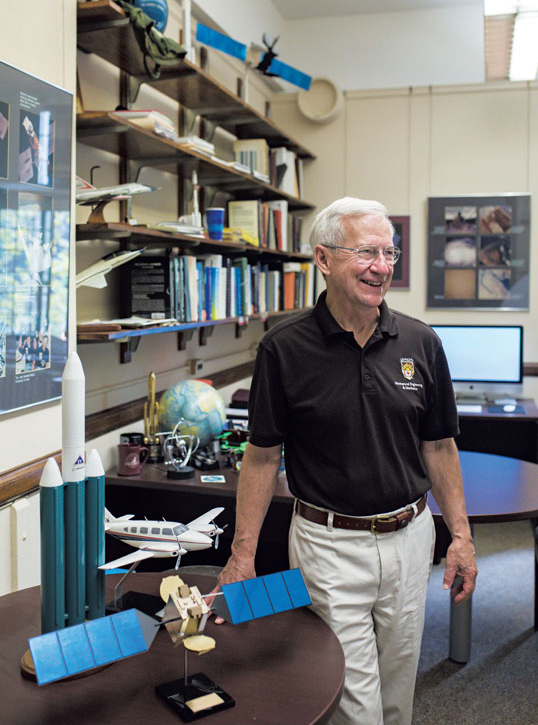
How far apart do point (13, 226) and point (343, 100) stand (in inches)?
144

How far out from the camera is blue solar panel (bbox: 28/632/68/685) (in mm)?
1091

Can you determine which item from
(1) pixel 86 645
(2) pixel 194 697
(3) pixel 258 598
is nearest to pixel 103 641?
(1) pixel 86 645

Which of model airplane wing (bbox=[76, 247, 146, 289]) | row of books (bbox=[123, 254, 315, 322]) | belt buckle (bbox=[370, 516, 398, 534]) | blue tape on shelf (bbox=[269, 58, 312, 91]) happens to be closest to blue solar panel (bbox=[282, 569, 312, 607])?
belt buckle (bbox=[370, 516, 398, 534])

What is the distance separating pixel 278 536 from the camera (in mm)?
2461

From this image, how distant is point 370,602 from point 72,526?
79 cm

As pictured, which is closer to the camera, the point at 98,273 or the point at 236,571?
the point at 236,571

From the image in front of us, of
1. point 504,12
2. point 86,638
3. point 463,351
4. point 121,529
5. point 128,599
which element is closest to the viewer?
point 86,638

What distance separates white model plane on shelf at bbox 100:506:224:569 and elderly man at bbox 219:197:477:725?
11cm

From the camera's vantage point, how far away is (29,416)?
2.06 metres

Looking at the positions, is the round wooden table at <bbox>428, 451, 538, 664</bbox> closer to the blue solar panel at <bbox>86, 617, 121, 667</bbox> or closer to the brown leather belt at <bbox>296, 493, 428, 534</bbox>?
the brown leather belt at <bbox>296, 493, 428, 534</bbox>

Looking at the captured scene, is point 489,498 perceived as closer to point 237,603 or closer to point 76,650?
point 237,603

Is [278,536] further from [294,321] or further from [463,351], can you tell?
[463,351]

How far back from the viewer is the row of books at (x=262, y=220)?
3932 mm

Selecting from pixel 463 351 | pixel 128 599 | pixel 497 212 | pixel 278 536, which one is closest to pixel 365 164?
pixel 497 212
